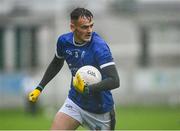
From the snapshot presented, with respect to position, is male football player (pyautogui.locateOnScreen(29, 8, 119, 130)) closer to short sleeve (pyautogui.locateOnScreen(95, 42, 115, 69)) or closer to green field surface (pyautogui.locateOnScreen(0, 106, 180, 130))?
short sleeve (pyautogui.locateOnScreen(95, 42, 115, 69))

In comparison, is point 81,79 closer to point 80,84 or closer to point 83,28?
point 80,84

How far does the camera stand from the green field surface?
68.9 ft

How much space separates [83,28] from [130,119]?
1319cm

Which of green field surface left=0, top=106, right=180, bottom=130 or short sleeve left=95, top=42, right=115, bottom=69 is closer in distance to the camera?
short sleeve left=95, top=42, right=115, bottom=69

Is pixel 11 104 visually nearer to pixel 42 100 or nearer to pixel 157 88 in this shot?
pixel 42 100

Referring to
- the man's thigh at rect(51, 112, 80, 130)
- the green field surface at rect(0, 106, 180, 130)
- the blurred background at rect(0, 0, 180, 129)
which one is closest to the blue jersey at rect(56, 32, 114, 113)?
the man's thigh at rect(51, 112, 80, 130)

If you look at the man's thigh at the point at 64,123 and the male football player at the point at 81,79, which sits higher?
the male football player at the point at 81,79

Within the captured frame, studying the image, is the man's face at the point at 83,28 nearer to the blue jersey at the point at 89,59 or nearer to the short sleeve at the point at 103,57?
the blue jersey at the point at 89,59

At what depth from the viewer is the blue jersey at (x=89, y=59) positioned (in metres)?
10.4

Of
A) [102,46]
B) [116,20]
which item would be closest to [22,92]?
[116,20]

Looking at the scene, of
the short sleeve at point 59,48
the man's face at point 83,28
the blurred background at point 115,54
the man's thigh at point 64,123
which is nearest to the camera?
the man's face at point 83,28

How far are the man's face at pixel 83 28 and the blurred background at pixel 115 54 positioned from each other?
1008 centimetres

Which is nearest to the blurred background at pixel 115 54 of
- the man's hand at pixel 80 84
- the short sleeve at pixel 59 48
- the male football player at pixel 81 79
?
the short sleeve at pixel 59 48

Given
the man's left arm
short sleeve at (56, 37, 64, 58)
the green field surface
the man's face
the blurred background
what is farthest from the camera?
the blurred background
